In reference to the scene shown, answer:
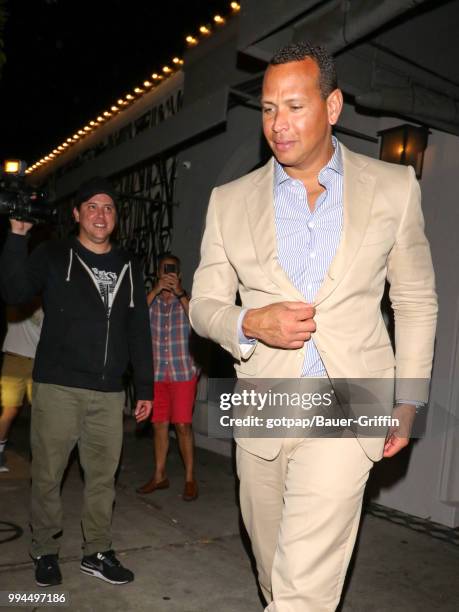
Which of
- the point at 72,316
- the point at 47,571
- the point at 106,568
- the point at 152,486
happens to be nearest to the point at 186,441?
the point at 152,486

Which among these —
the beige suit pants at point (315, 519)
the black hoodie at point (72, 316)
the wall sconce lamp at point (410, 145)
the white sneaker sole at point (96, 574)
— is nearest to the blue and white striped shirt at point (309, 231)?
the beige suit pants at point (315, 519)

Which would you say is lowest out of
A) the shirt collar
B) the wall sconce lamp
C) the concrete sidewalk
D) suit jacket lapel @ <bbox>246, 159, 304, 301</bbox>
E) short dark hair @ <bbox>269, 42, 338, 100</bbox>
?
the concrete sidewalk

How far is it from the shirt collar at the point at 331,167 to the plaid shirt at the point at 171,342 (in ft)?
12.1

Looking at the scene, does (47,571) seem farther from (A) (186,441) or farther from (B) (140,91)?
(B) (140,91)

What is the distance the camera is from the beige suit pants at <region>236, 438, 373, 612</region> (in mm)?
2176

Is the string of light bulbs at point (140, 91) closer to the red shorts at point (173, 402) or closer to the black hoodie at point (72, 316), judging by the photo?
the black hoodie at point (72, 316)

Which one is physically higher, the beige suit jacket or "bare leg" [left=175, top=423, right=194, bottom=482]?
the beige suit jacket

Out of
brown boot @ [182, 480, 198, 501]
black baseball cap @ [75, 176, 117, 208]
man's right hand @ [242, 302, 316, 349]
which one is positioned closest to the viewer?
man's right hand @ [242, 302, 316, 349]

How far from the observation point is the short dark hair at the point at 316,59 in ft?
7.50

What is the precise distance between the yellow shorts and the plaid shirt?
126 cm

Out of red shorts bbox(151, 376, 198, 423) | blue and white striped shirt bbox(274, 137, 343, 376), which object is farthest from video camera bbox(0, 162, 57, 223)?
red shorts bbox(151, 376, 198, 423)

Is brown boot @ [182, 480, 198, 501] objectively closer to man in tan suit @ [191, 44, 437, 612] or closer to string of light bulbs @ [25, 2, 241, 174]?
string of light bulbs @ [25, 2, 241, 174]

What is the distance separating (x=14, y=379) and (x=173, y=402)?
5.14ft

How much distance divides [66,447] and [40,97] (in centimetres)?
1163
